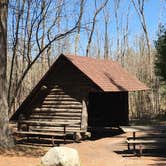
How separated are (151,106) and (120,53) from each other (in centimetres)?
1006

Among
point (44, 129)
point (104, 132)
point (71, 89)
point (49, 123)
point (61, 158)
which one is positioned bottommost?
point (104, 132)

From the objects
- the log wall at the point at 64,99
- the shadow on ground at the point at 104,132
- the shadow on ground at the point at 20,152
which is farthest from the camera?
the shadow on ground at the point at 104,132

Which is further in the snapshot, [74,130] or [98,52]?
[98,52]

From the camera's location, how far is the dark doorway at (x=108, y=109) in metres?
23.3

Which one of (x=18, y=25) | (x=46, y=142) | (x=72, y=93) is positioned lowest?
(x=46, y=142)

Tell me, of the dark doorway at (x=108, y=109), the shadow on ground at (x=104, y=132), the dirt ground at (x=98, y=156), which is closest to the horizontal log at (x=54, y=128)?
the dirt ground at (x=98, y=156)

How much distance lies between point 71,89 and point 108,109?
14.4 ft

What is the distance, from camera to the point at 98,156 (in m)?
14.3

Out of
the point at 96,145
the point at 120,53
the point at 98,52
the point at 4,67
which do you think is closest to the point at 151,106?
the point at 120,53

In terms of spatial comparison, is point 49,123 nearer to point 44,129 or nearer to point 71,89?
point 44,129

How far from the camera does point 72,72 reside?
66.6 ft

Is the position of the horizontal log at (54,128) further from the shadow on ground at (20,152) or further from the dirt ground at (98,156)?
the shadow on ground at (20,152)

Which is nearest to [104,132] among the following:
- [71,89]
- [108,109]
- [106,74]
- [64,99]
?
[108,109]

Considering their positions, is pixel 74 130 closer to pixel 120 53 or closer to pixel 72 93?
pixel 72 93
